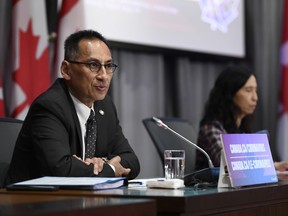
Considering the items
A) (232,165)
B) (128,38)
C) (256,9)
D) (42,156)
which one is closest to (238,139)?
(232,165)

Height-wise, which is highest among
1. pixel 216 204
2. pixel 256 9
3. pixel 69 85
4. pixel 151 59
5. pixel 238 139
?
pixel 256 9

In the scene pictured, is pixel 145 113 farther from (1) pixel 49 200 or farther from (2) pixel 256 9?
(1) pixel 49 200

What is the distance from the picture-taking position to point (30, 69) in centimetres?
379

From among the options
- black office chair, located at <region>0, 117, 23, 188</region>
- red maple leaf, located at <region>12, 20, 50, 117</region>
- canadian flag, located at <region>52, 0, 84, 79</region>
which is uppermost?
canadian flag, located at <region>52, 0, 84, 79</region>

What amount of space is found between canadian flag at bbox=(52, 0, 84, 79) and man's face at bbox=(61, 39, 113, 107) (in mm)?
1367

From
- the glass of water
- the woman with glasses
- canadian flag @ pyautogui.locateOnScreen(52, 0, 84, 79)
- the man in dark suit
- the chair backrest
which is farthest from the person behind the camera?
canadian flag @ pyautogui.locateOnScreen(52, 0, 84, 79)

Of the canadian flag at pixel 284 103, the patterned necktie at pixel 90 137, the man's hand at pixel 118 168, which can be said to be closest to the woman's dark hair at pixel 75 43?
A: the patterned necktie at pixel 90 137

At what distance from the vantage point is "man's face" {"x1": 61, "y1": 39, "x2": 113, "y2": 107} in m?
2.57

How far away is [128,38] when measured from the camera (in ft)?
14.6

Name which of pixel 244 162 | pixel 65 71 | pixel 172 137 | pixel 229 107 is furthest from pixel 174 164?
pixel 229 107

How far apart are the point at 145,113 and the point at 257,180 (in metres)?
2.78

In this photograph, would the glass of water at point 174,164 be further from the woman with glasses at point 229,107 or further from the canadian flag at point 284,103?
the canadian flag at point 284,103

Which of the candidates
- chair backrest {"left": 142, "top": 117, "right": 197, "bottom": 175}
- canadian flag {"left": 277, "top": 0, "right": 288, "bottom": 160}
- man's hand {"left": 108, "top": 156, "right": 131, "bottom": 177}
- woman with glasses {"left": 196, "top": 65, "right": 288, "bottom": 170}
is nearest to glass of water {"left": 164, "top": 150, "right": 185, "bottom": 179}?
man's hand {"left": 108, "top": 156, "right": 131, "bottom": 177}

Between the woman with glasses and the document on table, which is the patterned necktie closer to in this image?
the document on table
